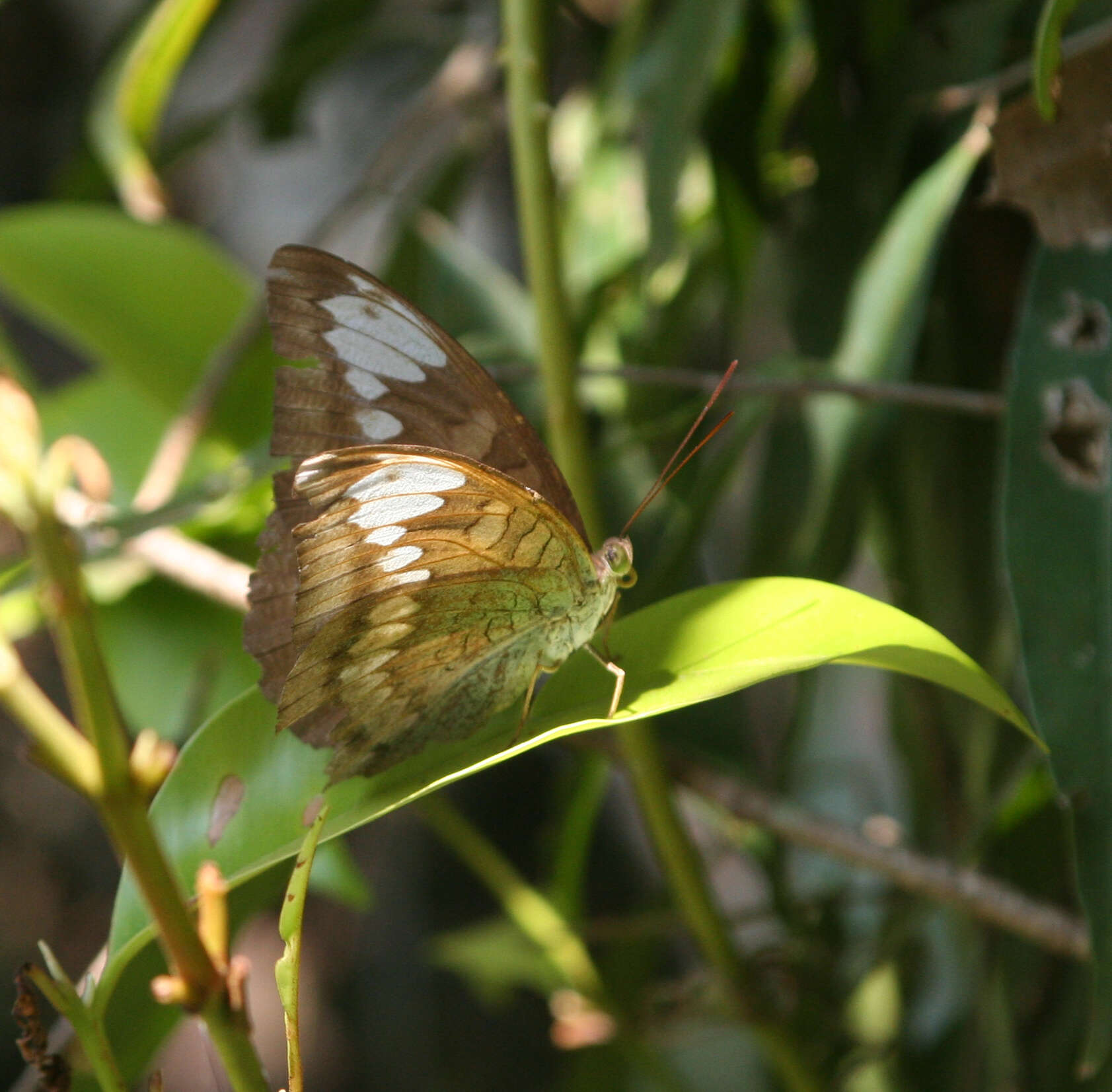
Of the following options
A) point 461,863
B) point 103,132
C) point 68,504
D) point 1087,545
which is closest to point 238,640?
point 68,504

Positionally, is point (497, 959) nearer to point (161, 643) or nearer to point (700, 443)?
point (161, 643)

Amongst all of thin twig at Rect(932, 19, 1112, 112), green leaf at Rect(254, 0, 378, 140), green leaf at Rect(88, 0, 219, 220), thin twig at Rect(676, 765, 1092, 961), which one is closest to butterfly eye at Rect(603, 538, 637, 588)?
thin twig at Rect(676, 765, 1092, 961)

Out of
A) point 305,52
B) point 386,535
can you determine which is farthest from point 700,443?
point 305,52

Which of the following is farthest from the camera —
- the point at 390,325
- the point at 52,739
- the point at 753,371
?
the point at 753,371

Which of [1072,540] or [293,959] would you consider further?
[1072,540]

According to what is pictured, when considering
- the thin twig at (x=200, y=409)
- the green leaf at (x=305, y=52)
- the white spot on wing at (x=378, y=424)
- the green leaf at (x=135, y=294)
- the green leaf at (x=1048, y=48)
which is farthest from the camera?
the green leaf at (x=305, y=52)

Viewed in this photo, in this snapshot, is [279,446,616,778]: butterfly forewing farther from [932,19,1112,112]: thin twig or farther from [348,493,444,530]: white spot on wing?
[932,19,1112,112]: thin twig

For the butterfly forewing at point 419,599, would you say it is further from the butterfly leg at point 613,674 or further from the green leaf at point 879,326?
the green leaf at point 879,326

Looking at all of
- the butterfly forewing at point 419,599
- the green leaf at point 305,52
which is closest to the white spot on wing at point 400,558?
the butterfly forewing at point 419,599
